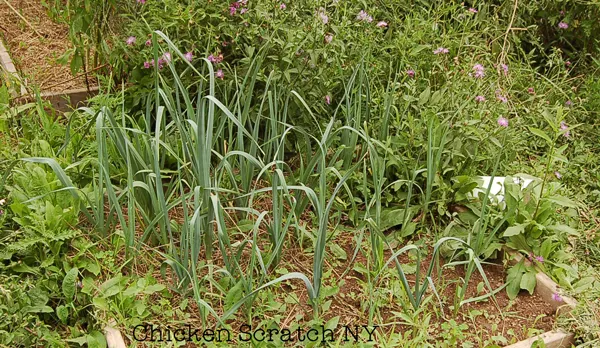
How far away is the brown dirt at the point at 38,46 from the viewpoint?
3.91m

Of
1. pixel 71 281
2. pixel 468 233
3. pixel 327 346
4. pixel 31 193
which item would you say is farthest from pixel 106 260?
pixel 468 233

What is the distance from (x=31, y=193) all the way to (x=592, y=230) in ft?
8.41

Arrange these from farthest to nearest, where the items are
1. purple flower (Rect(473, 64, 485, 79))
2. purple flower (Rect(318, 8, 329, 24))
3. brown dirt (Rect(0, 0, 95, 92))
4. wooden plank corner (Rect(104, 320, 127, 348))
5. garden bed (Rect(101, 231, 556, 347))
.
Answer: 1. brown dirt (Rect(0, 0, 95, 92))
2. purple flower (Rect(473, 64, 485, 79))
3. purple flower (Rect(318, 8, 329, 24))
4. garden bed (Rect(101, 231, 556, 347))
5. wooden plank corner (Rect(104, 320, 127, 348))

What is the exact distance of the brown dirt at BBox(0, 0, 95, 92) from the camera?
3.91 metres

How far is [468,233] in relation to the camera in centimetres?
273

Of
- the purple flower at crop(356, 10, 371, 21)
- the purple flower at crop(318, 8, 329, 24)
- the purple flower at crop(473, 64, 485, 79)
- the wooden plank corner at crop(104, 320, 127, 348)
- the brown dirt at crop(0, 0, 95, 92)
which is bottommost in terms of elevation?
the wooden plank corner at crop(104, 320, 127, 348)

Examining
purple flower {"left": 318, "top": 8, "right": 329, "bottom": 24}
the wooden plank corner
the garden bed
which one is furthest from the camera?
purple flower {"left": 318, "top": 8, "right": 329, "bottom": 24}

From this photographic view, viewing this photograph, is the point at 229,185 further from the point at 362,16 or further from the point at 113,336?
the point at 362,16

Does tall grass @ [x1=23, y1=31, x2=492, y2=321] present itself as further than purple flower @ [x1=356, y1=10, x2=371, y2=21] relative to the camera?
No

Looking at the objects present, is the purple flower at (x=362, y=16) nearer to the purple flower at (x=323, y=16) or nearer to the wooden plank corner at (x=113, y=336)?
the purple flower at (x=323, y=16)

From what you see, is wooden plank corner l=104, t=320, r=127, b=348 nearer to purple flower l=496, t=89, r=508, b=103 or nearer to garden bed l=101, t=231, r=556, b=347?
garden bed l=101, t=231, r=556, b=347

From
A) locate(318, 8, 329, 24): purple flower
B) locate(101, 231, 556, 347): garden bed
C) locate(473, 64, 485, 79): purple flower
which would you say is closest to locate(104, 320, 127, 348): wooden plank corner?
locate(101, 231, 556, 347): garden bed

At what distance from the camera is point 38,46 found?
4.46 meters

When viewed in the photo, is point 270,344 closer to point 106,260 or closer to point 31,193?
point 106,260
